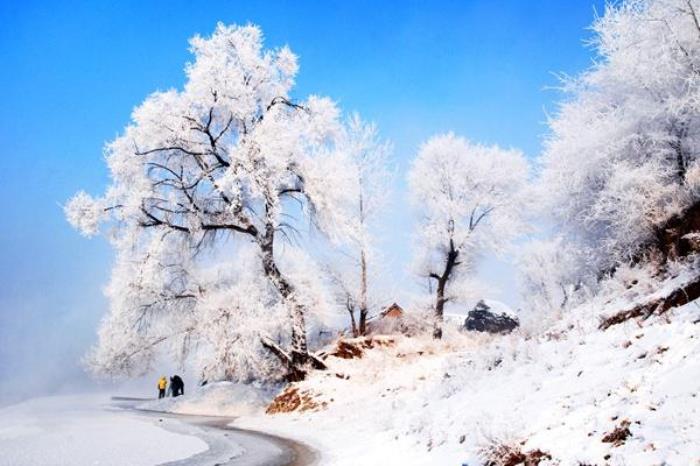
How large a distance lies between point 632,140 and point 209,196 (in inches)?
563

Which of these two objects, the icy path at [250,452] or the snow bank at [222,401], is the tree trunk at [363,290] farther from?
the icy path at [250,452]

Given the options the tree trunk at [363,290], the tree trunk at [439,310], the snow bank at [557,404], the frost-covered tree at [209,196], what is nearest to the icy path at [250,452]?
the snow bank at [557,404]

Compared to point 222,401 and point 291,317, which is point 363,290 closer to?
point 291,317

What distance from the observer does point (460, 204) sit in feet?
95.8

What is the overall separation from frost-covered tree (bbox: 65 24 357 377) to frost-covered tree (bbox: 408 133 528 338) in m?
10.6

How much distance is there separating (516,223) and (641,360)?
24.6 meters

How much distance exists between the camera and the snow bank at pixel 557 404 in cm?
424

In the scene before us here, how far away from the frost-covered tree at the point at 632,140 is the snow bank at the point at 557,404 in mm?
3272

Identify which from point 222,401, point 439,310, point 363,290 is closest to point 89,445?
point 222,401

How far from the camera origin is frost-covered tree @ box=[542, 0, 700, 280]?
41.4 ft

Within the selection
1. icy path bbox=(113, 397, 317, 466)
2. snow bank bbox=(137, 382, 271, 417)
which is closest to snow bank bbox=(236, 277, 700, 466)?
icy path bbox=(113, 397, 317, 466)

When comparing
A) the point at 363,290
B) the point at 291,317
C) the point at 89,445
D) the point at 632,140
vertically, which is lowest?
the point at 89,445

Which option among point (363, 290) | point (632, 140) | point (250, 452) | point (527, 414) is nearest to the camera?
point (527, 414)

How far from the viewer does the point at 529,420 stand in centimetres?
578
